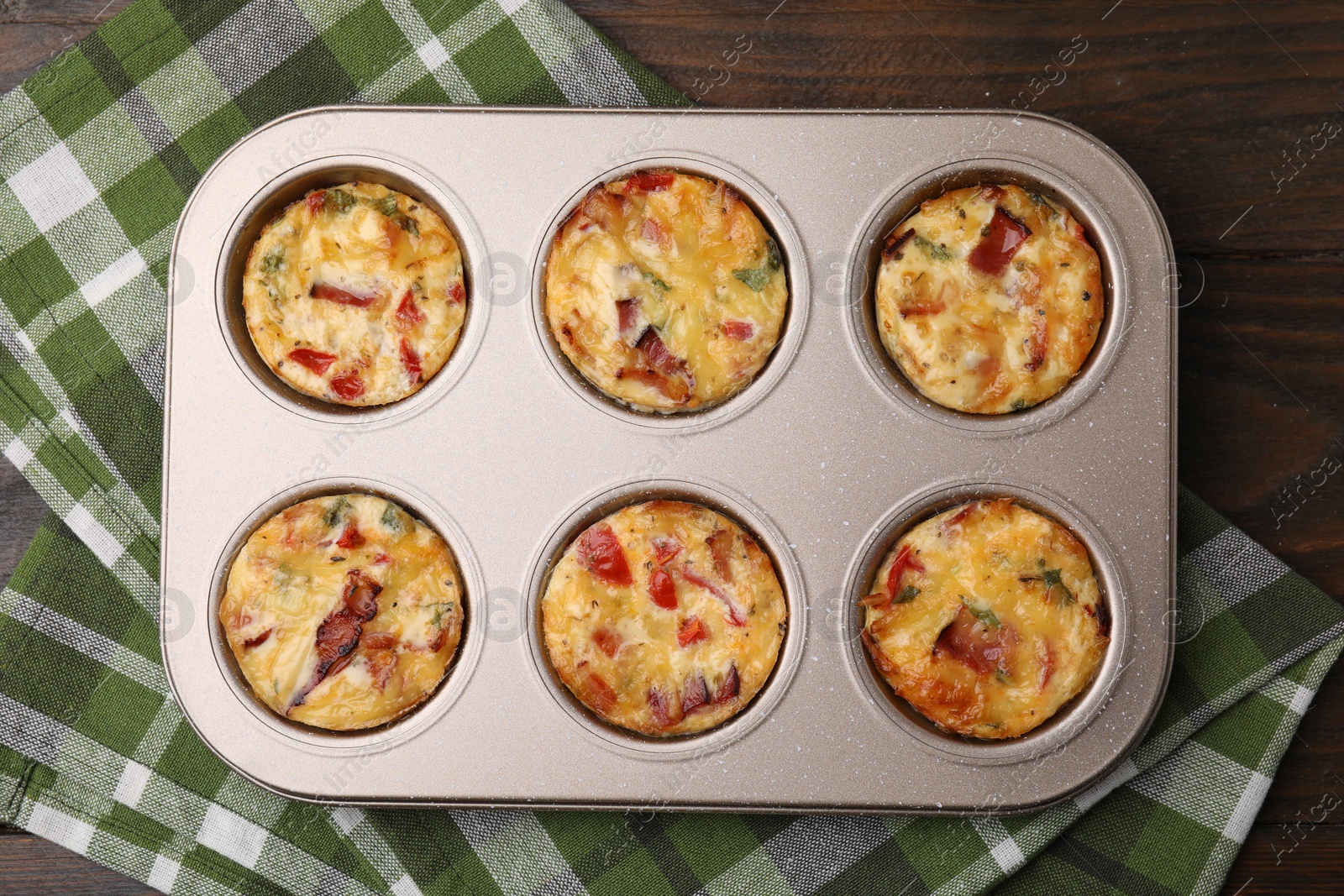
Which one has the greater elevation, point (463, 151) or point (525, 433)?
point (463, 151)

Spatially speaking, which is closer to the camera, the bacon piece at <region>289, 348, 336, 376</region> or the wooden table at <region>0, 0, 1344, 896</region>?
the bacon piece at <region>289, 348, 336, 376</region>

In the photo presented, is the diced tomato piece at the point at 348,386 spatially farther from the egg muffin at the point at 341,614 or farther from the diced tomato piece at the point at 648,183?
the diced tomato piece at the point at 648,183

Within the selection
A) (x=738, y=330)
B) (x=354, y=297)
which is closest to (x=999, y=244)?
(x=738, y=330)

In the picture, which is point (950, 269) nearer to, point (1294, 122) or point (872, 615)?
point (872, 615)

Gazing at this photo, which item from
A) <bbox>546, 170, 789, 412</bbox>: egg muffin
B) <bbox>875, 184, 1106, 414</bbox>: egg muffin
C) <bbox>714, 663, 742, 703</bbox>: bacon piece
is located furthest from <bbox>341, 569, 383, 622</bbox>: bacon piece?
<bbox>875, 184, 1106, 414</bbox>: egg muffin

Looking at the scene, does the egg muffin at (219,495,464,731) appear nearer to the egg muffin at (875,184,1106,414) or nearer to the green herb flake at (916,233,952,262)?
the egg muffin at (875,184,1106,414)

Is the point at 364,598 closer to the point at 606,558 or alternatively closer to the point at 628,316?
the point at 606,558

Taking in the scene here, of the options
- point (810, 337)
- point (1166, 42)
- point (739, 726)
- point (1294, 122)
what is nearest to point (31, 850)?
point (739, 726)
